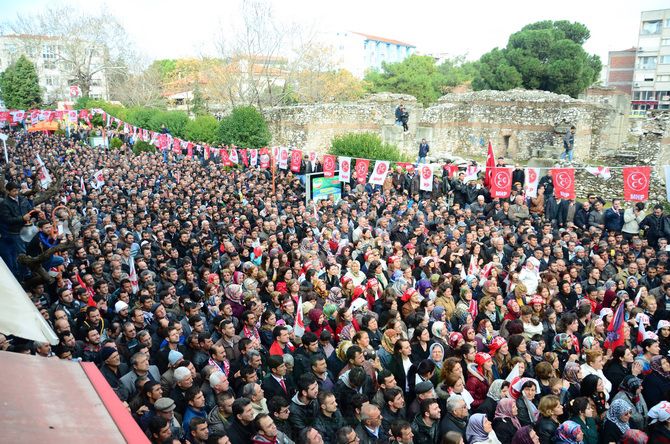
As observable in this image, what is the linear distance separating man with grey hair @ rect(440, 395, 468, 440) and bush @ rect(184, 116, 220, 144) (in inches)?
919

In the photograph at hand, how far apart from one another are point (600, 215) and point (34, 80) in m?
51.9

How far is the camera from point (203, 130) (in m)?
28.1

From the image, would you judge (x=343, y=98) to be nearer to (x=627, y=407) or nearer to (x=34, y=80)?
(x=34, y=80)

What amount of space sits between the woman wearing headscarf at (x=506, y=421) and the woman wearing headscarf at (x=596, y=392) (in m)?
0.85

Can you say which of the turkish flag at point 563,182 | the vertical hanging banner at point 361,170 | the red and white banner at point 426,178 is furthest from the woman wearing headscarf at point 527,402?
the vertical hanging banner at point 361,170

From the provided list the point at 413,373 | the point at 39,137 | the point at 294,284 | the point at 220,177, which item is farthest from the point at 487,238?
the point at 39,137

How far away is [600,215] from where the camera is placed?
11.6 m

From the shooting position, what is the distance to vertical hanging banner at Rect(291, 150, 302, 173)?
17656mm

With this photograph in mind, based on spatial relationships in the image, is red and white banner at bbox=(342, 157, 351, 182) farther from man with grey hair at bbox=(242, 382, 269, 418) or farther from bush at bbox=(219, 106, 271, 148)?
man with grey hair at bbox=(242, 382, 269, 418)

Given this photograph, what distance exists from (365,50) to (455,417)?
258ft

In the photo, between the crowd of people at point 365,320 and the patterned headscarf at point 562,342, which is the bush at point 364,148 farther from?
the patterned headscarf at point 562,342

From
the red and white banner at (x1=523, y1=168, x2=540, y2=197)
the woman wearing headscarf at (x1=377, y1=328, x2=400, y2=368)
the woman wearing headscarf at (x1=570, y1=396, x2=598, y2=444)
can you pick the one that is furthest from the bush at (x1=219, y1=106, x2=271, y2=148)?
the woman wearing headscarf at (x1=570, y1=396, x2=598, y2=444)

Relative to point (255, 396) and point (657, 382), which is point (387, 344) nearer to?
point (255, 396)

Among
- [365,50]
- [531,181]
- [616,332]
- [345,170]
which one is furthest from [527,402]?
[365,50]
